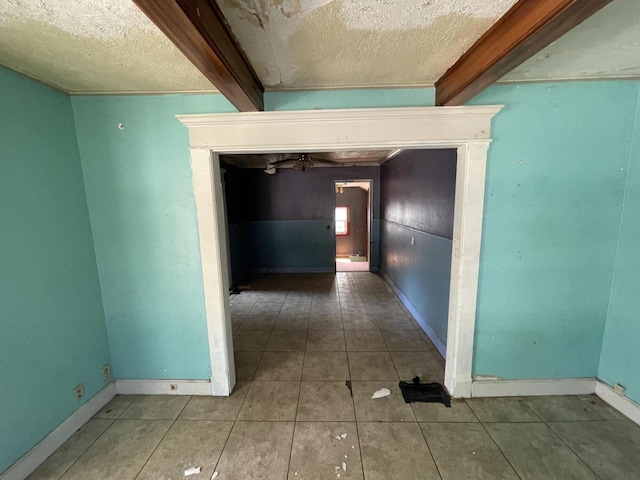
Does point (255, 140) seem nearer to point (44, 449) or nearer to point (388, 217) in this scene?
point (44, 449)

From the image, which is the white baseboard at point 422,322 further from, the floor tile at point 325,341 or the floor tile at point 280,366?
the floor tile at point 280,366

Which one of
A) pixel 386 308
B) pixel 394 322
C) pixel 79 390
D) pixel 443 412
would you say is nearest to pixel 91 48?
pixel 79 390

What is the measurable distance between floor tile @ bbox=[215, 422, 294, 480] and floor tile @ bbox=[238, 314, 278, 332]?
56.6 inches

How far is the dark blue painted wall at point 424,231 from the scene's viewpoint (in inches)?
93.4

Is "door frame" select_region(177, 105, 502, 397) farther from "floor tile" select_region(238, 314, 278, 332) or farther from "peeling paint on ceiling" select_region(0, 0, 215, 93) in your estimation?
"floor tile" select_region(238, 314, 278, 332)

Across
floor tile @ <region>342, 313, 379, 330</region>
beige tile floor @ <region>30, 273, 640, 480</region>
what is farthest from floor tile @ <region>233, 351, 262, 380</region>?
floor tile @ <region>342, 313, 379, 330</region>

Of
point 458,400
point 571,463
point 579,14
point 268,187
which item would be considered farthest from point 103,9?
point 268,187

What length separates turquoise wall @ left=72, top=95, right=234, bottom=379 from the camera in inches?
66.9

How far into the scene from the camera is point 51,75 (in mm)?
1428

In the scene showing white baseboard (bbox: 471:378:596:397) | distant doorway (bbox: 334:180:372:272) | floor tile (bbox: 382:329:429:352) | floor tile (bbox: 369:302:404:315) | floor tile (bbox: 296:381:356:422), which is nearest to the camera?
floor tile (bbox: 296:381:356:422)

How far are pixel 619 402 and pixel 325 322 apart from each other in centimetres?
249

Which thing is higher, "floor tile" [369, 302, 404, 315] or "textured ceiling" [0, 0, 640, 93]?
"textured ceiling" [0, 0, 640, 93]

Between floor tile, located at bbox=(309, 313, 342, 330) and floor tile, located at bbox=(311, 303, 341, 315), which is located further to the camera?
floor tile, located at bbox=(311, 303, 341, 315)

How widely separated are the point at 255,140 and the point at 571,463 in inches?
105
